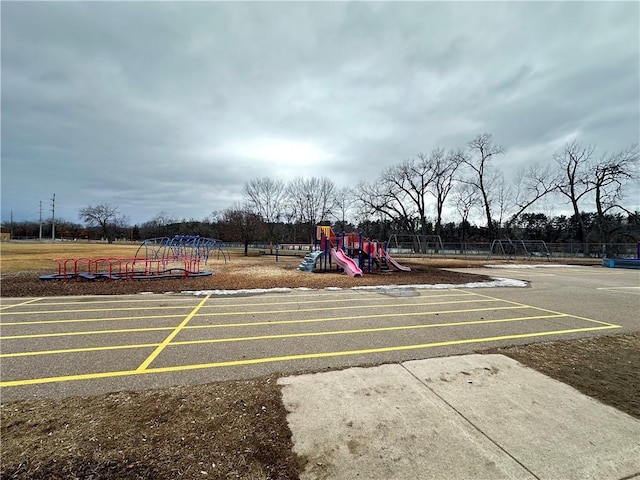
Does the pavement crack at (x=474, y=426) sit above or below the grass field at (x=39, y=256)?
above

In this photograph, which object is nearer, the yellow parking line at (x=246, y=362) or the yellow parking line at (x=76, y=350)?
the yellow parking line at (x=246, y=362)

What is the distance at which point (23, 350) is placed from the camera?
4953mm

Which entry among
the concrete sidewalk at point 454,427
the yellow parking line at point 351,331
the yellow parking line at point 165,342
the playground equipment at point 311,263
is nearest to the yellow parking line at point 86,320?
the yellow parking line at point 165,342

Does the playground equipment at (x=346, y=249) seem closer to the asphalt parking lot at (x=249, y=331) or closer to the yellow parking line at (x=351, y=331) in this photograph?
the asphalt parking lot at (x=249, y=331)

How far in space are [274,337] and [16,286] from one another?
38.5ft

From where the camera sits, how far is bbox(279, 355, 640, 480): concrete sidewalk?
2.30 meters

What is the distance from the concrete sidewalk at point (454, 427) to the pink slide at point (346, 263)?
11648mm

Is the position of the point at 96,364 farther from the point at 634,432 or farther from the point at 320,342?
the point at 634,432

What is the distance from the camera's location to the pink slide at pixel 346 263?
1568 centimetres

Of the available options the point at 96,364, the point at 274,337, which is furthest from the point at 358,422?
the point at 96,364

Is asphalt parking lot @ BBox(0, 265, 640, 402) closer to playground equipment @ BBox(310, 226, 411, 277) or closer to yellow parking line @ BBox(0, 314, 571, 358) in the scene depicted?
yellow parking line @ BBox(0, 314, 571, 358)

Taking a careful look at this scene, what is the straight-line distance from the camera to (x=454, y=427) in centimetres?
281

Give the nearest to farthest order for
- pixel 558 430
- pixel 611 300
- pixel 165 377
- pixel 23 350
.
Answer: pixel 558 430 < pixel 165 377 < pixel 23 350 < pixel 611 300

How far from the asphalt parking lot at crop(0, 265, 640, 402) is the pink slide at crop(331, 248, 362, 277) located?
5.31 m
